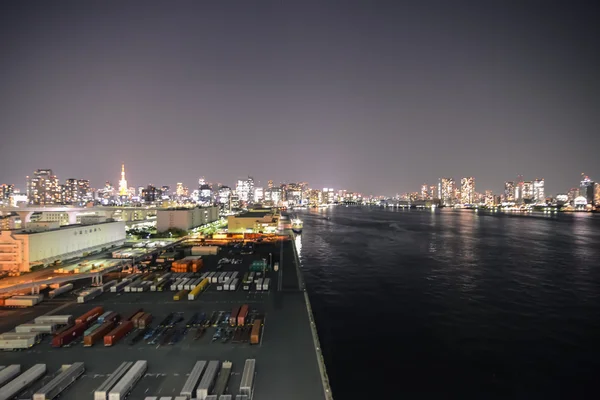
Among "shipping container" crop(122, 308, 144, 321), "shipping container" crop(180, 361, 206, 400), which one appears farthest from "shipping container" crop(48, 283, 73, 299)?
"shipping container" crop(180, 361, 206, 400)

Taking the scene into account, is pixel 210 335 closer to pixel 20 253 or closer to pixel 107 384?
pixel 107 384

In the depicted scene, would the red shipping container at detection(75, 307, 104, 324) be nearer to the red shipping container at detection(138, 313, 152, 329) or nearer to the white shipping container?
the white shipping container

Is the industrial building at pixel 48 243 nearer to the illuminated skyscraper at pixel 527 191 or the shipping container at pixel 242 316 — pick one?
the shipping container at pixel 242 316

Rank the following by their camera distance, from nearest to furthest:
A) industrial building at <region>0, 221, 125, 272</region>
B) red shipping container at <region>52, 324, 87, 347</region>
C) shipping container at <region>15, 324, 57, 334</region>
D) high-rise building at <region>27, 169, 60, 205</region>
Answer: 1. red shipping container at <region>52, 324, 87, 347</region>
2. shipping container at <region>15, 324, 57, 334</region>
3. industrial building at <region>0, 221, 125, 272</region>
4. high-rise building at <region>27, 169, 60, 205</region>

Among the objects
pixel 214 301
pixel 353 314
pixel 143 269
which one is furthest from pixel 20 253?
pixel 353 314

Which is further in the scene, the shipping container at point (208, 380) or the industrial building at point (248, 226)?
the industrial building at point (248, 226)

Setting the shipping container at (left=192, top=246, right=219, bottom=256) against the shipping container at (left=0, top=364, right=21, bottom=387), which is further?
the shipping container at (left=192, top=246, right=219, bottom=256)

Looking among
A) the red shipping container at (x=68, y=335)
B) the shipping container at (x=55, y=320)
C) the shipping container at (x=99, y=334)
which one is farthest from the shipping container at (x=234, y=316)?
the shipping container at (x=55, y=320)
